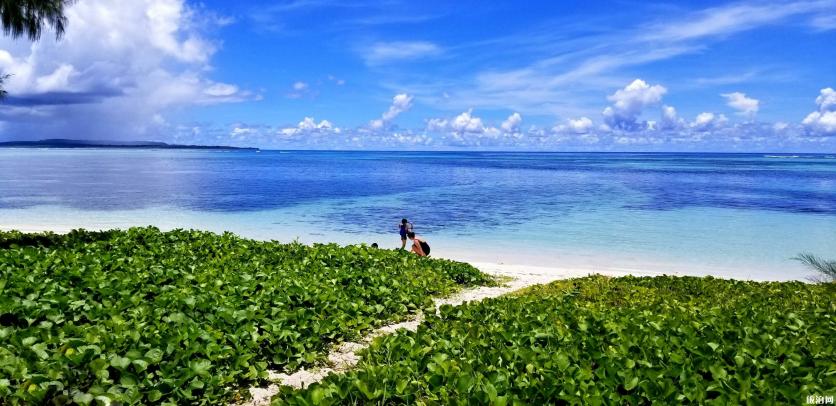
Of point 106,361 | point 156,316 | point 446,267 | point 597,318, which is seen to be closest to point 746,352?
point 597,318

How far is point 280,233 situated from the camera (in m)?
33.4

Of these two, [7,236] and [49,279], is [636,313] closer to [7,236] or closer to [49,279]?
[49,279]

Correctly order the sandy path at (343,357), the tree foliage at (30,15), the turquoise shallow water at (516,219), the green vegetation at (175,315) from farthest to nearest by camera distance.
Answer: the turquoise shallow water at (516,219) → the tree foliage at (30,15) → the sandy path at (343,357) → the green vegetation at (175,315)

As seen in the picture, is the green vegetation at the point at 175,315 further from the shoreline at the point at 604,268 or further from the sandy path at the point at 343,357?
the shoreline at the point at 604,268

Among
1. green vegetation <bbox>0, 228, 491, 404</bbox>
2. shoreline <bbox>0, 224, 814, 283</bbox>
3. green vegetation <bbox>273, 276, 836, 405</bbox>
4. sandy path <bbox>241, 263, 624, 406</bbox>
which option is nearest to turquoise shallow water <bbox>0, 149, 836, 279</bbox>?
shoreline <bbox>0, 224, 814, 283</bbox>

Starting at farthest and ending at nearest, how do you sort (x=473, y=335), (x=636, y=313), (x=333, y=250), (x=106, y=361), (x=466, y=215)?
1. (x=466, y=215)
2. (x=333, y=250)
3. (x=636, y=313)
4. (x=473, y=335)
5. (x=106, y=361)

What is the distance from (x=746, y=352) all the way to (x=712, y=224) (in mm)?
36134

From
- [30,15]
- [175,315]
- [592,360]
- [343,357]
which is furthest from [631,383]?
[30,15]

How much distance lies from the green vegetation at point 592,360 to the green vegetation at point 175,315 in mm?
1427

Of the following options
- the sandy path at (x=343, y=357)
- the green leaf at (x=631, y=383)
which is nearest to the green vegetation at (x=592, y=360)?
the green leaf at (x=631, y=383)

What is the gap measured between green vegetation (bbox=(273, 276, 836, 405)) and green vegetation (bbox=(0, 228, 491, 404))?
1.43m

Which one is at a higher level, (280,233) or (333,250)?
(333,250)

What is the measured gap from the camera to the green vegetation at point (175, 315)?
5.76 metres

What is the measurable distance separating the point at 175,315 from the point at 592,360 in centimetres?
547
